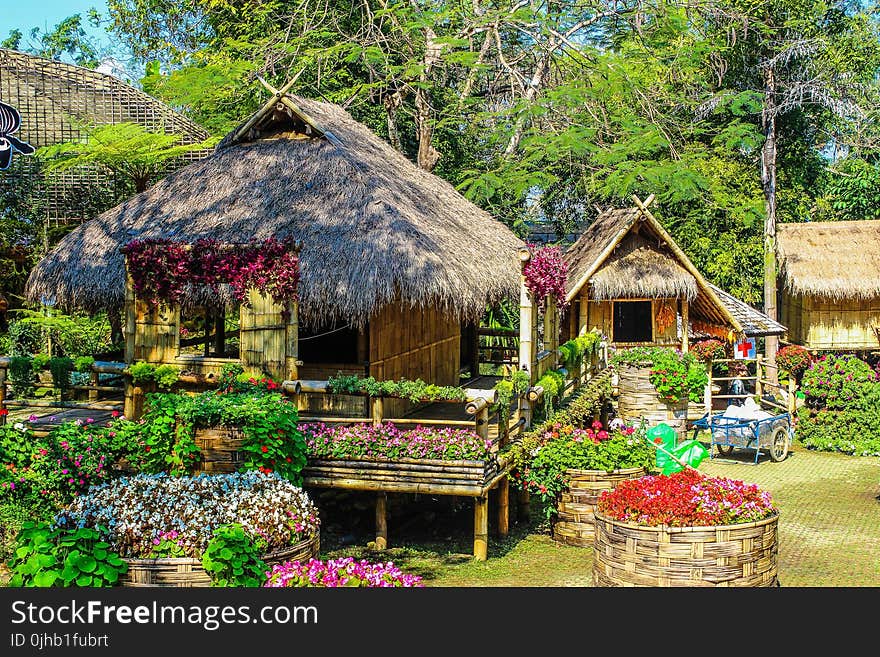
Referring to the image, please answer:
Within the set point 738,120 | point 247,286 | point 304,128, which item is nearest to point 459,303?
point 247,286

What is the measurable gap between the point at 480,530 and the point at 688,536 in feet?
12.2

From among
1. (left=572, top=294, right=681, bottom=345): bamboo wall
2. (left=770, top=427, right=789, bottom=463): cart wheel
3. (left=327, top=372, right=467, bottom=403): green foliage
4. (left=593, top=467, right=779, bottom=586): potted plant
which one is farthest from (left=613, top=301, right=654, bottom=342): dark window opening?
(left=593, top=467, right=779, bottom=586): potted plant

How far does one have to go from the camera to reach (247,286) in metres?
12.0

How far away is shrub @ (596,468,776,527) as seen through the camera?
8633mm

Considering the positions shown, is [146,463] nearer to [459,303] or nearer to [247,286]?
[247,286]

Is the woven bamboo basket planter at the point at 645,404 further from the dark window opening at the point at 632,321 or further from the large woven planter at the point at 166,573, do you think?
the large woven planter at the point at 166,573

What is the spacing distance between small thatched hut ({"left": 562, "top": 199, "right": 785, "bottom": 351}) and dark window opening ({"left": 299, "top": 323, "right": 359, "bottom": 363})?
8046 mm

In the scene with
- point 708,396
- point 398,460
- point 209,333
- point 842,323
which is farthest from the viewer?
point 842,323

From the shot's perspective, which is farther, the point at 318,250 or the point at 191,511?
the point at 318,250

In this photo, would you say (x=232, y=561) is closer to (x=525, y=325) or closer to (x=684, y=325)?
(x=525, y=325)

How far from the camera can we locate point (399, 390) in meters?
11.3

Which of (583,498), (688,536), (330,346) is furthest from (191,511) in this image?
(330,346)

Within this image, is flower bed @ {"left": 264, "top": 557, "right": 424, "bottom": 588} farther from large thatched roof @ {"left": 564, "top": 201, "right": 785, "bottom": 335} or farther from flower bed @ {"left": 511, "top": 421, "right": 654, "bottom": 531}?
large thatched roof @ {"left": 564, "top": 201, "right": 785, "bottom": 335}

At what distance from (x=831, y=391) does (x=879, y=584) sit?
10.1m
